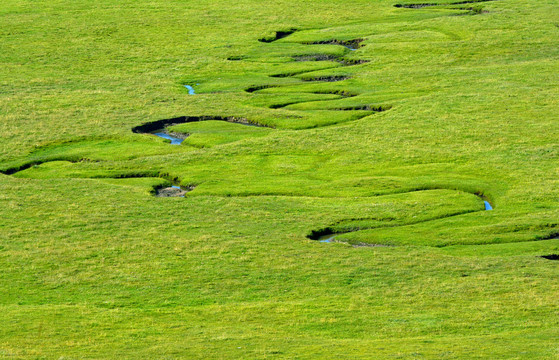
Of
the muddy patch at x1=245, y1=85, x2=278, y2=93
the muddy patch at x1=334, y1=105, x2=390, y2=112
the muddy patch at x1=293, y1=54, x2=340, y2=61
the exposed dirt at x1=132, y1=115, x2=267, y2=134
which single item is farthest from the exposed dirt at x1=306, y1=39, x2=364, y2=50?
the exposed dirt at x1=132, y1=115, x2=267, y2=134

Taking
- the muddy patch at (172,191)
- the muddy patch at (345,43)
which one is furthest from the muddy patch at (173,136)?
the muddy patch at (345,43)

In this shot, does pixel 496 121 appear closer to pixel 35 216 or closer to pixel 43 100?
pixel 35 216

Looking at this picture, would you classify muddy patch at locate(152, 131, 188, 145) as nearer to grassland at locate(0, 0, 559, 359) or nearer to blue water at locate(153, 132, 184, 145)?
blue water at locate(153, 132, 184, 145)

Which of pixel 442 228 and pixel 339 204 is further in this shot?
pixel 339 204

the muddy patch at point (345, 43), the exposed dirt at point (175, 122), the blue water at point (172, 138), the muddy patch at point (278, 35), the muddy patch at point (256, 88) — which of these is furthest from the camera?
the muddy patch at point (278, 35)

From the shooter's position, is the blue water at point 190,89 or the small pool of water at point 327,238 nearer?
the small pool of water at point 327,238

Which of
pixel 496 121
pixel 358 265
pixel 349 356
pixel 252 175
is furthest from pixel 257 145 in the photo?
pixel 349 356

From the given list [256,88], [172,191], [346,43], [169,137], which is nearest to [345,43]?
[346,43]

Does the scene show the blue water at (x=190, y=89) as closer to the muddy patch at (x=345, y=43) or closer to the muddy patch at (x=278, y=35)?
the muddy patch at (x=278, y=35)

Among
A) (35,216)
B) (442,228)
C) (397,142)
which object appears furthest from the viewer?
(397,142)
